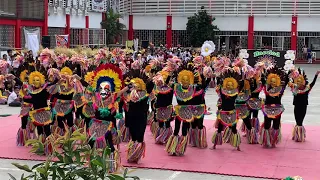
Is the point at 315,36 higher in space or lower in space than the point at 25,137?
higher

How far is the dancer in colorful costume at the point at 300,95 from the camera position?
37.1 feet

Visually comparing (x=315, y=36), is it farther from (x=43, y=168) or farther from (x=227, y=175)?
(x=43, y=168)

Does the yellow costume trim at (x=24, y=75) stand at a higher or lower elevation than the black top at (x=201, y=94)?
higher

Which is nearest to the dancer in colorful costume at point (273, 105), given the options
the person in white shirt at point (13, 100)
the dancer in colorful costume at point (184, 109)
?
the dancer in colorful costume at point (184, 109)

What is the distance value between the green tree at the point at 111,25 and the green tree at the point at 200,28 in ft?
17.5

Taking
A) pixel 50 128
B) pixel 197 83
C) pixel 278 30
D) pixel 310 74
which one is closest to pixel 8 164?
pixel 50 128

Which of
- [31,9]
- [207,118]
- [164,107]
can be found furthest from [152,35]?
[164,107]

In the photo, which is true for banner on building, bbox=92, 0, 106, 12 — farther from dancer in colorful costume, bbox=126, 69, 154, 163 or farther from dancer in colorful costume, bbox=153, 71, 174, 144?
dancer in colorful costume, bbox=126, 69, 154, 163

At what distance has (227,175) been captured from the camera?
28.3 ft

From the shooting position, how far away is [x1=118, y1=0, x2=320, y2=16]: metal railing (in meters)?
38.4

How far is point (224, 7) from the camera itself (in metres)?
39.3

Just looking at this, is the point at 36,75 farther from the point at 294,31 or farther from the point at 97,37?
the point at 294,31

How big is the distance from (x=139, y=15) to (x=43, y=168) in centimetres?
3791

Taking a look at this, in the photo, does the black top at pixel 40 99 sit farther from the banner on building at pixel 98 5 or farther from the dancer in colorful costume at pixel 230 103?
the banner on building at pixel 98 5
